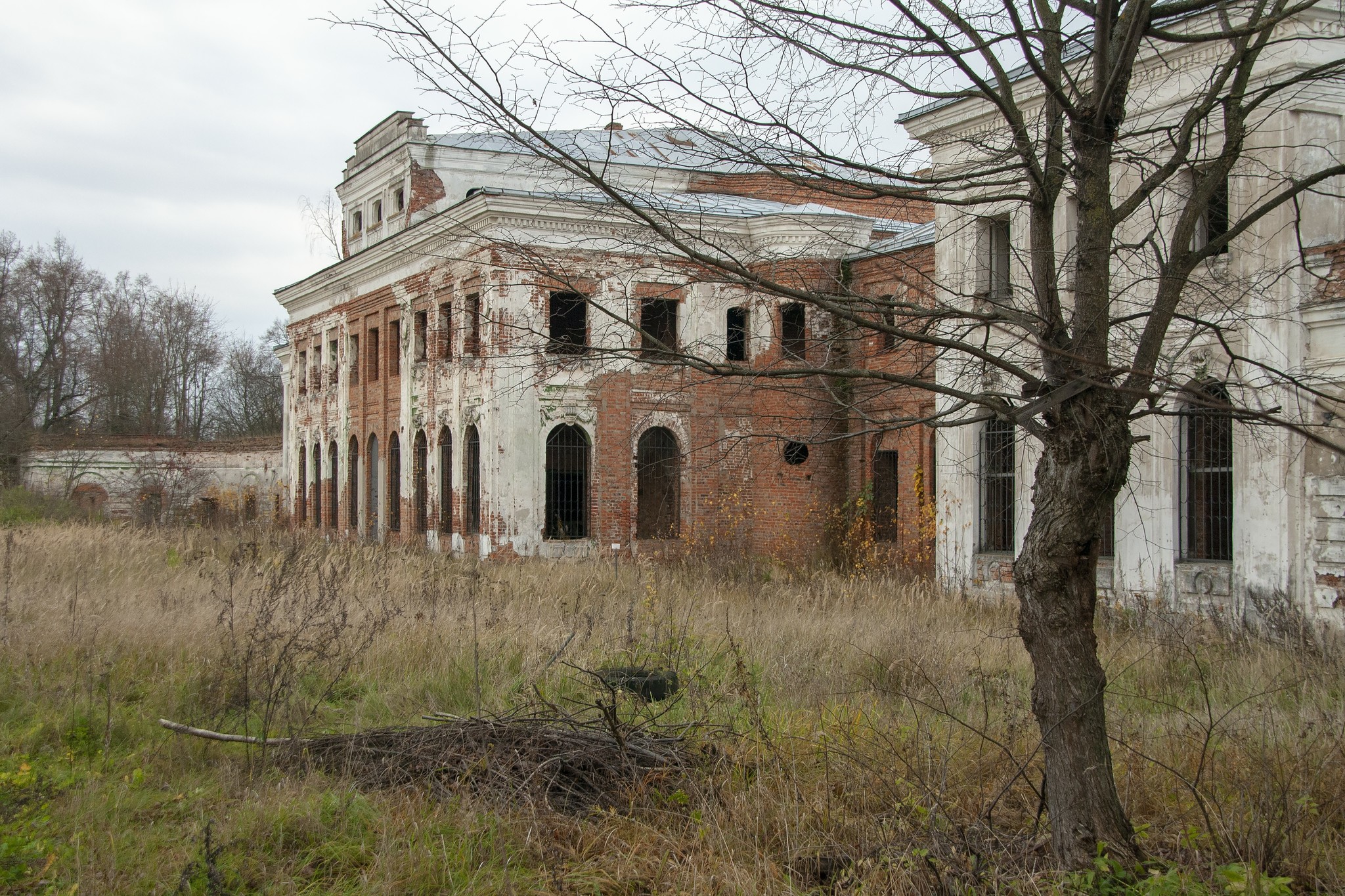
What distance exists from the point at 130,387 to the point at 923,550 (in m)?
41.0

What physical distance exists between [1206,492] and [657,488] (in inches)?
507

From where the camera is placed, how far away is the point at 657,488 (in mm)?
24250

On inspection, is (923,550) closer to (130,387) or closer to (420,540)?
(420,540)

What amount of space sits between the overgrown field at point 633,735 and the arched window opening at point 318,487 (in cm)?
2119

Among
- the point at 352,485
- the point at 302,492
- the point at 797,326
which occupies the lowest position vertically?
the point at 302,492

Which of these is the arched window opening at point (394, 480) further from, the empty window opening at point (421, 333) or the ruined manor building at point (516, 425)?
the empty window opening at point (421, 333)

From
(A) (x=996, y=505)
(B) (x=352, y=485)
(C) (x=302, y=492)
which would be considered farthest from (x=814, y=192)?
(C) (x=302, y=492)

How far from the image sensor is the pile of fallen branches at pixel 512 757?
5352 millimetres

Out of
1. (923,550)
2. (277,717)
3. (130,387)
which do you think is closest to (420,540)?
(923,550)

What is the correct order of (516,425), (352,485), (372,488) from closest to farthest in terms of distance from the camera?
1. (516,425)
2. (372,488)
3. (352,485)

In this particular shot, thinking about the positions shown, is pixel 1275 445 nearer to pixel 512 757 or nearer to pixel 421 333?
pixel 512 757

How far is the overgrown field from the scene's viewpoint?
4445 millimetres

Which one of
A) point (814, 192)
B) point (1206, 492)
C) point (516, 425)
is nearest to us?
point (814, 192)

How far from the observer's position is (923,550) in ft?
62.5
